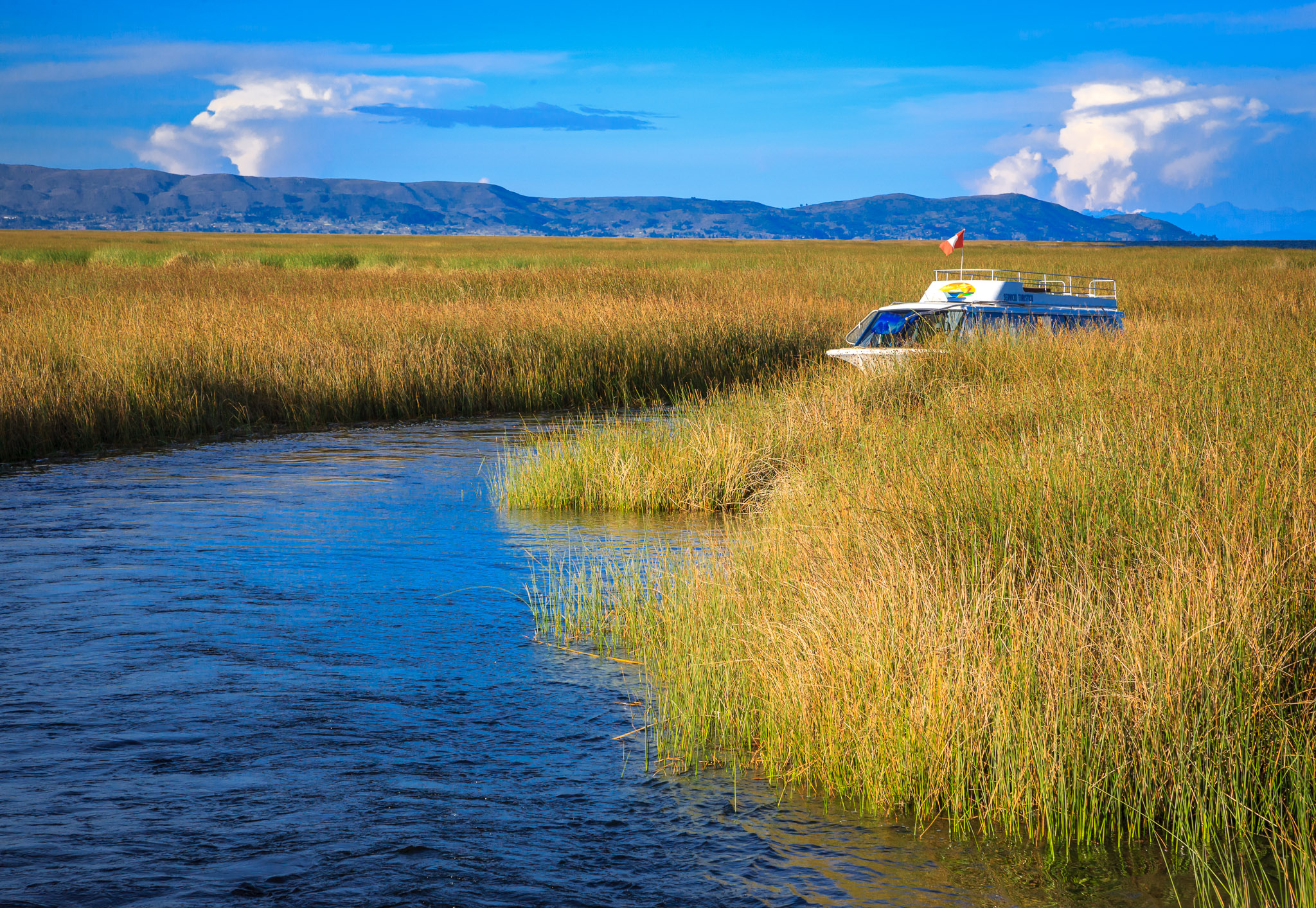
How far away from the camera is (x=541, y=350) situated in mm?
18781

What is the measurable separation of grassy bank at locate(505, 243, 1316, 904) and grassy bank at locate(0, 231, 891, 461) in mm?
9499

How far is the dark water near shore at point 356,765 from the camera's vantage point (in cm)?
396

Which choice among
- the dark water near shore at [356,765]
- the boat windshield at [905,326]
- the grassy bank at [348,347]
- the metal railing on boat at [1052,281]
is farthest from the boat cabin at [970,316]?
the dark water near shore at [356,765]

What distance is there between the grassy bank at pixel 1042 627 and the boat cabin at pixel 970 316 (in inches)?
219

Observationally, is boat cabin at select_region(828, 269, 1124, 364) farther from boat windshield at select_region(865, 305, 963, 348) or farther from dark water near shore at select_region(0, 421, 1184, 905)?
dark water near shore at select_region(0, 421, 1184, 905)

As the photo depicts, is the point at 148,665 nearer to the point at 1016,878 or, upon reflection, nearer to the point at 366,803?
the point at 366,803

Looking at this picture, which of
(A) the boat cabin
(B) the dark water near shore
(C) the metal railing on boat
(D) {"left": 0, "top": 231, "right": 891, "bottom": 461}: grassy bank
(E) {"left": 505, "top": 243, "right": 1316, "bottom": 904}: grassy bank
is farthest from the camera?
(C) the metal railing on boat

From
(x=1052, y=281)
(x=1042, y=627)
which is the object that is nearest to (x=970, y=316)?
(x=1052, y=281)

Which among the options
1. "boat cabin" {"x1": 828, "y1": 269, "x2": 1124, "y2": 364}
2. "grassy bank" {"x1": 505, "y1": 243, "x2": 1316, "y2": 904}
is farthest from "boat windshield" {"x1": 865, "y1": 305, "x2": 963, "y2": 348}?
"grassy bank" {"x1": 505, "y1": 243, "x2": 1316, "y2": 904}

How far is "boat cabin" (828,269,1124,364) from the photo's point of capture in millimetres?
14461

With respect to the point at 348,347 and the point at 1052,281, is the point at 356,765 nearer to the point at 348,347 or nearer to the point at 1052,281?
the point at 348,347

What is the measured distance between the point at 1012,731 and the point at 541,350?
15.2 m

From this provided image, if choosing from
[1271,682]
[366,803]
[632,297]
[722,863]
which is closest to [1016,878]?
[722,863]

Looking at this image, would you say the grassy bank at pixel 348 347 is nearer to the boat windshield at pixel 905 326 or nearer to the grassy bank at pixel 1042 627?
the boat windshield at pixel 905 326
